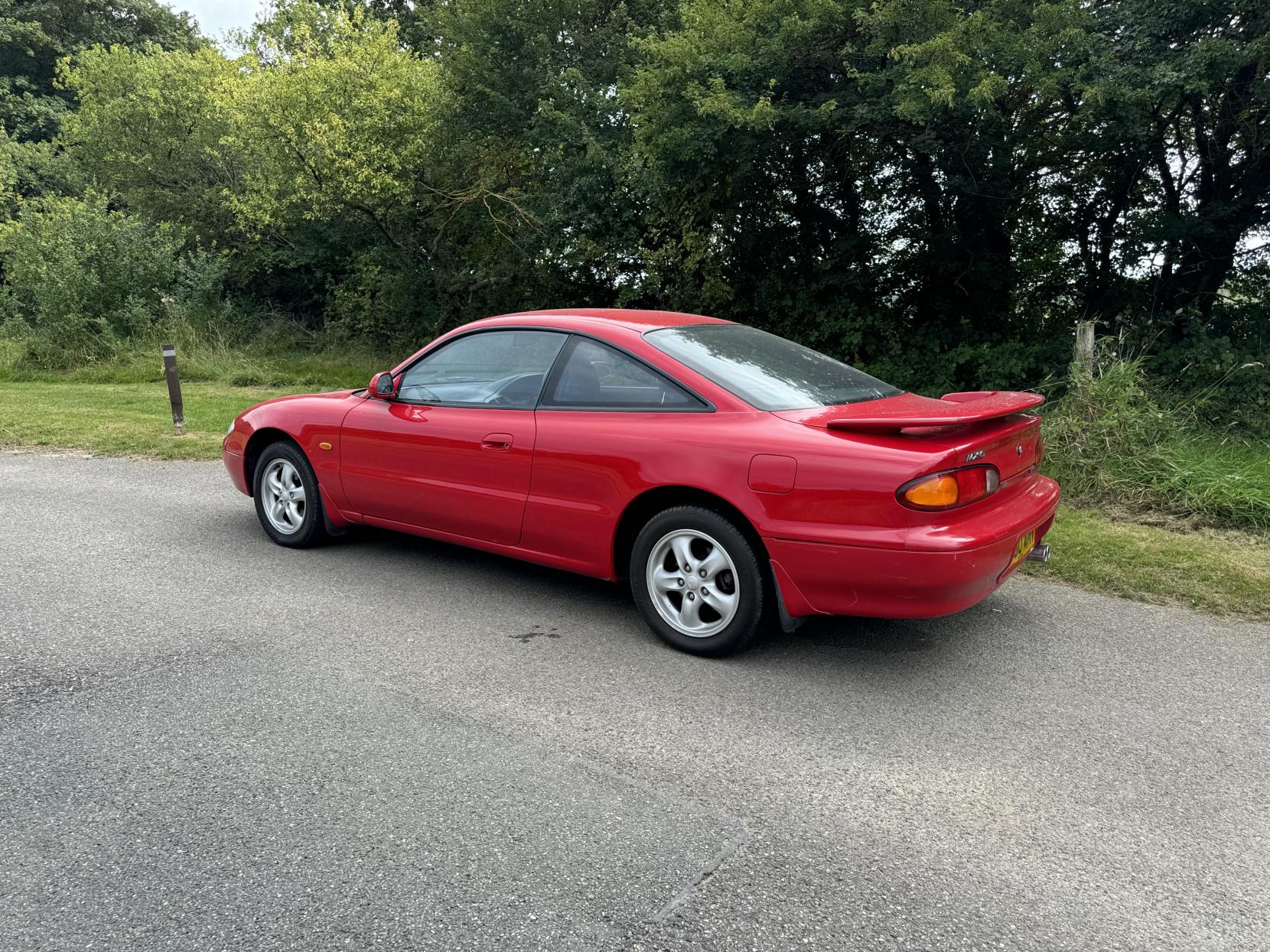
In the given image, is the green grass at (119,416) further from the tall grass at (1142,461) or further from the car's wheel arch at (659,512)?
the tall grass at (1142,461)

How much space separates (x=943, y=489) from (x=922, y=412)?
0.43 metres

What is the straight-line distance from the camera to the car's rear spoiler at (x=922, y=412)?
3.68 metres

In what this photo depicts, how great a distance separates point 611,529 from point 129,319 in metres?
18.3

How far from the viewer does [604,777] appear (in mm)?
3020

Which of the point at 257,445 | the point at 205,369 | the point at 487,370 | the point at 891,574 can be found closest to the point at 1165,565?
the point at 891,574

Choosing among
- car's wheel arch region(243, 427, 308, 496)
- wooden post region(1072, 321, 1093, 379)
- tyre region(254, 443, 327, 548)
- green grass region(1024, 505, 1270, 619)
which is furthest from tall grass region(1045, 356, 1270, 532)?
car's wheel arch region(243, 427, 308, 496)

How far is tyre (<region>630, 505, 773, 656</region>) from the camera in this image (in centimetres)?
389

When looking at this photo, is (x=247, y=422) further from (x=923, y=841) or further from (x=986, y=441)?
(x=923, y=841)

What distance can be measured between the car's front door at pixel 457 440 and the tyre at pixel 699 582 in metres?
0.81

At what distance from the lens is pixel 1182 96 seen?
10516 mm

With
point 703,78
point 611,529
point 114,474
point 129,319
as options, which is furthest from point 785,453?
point 129,319

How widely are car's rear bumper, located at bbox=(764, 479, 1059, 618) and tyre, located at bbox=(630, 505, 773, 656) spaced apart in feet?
0.49

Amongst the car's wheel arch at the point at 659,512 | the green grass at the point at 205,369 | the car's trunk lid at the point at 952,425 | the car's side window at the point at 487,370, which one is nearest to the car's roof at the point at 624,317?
the car's side window at the point at 487,370

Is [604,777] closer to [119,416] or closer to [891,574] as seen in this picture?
[891,574]
